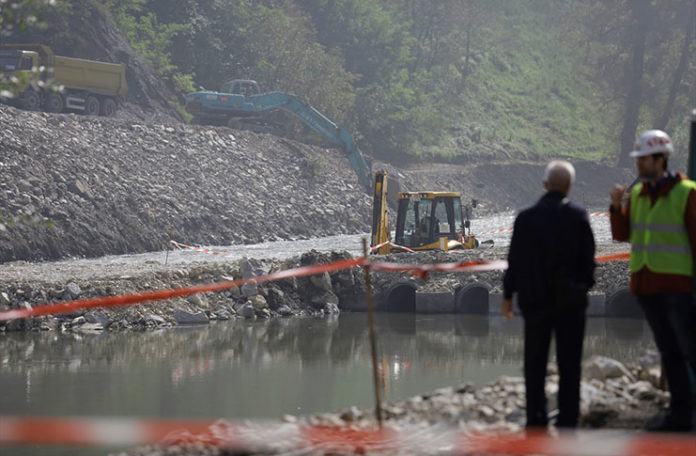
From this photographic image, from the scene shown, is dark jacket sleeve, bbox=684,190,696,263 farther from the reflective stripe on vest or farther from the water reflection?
the water reflection

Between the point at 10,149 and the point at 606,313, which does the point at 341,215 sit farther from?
the point at 606,313

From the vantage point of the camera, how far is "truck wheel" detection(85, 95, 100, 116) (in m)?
43.7

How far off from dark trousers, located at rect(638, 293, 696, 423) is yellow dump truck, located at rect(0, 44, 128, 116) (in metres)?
34.0

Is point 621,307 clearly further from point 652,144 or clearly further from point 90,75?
point 90,75

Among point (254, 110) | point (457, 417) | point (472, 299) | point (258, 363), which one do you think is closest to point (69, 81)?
point (254, 110)

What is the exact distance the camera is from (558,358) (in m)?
6.76

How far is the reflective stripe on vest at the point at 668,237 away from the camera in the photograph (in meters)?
6.77

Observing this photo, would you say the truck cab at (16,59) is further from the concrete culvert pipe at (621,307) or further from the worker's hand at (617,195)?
the worker's hand at (617,195)

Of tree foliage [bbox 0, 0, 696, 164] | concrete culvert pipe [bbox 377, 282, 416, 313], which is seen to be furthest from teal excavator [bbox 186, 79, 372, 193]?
concrete culvert pipe [bbox 377, 282, 416, 313]

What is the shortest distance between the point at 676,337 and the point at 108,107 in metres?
40.6

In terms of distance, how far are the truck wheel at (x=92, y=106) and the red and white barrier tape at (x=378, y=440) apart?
3721 cm

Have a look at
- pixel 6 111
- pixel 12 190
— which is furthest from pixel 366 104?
pixel 12 190

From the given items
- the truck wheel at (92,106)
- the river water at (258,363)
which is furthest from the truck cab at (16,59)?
the river water at (258,363)

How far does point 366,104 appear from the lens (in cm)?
6325
